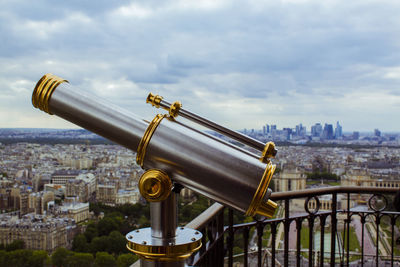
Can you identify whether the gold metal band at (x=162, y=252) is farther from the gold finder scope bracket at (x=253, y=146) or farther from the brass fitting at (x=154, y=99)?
the brass fitting at (x=154, y=99)

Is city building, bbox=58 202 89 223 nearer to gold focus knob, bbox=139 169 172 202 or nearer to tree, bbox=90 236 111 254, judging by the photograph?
tree, bbox=90 236 111 254

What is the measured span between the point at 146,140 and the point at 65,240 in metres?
4.13

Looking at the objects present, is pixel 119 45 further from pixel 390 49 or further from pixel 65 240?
pixel 390 49

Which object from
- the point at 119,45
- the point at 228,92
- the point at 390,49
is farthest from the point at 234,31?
the point at 390,49

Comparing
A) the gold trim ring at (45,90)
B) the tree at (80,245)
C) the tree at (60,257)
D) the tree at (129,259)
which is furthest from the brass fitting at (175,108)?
the tree at (60,257)

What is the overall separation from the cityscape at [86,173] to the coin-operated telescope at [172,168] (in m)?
2.88

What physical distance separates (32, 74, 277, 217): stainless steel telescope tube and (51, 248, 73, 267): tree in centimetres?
334

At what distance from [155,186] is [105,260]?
8.57 feet

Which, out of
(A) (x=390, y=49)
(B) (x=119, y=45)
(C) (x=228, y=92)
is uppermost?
(A) (x=390, y=49)

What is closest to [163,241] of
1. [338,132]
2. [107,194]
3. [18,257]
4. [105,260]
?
[105,260]

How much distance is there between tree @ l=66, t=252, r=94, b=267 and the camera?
330cm

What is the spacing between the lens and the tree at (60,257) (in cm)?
354

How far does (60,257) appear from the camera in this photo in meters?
3.68

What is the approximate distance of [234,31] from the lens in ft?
16.0
